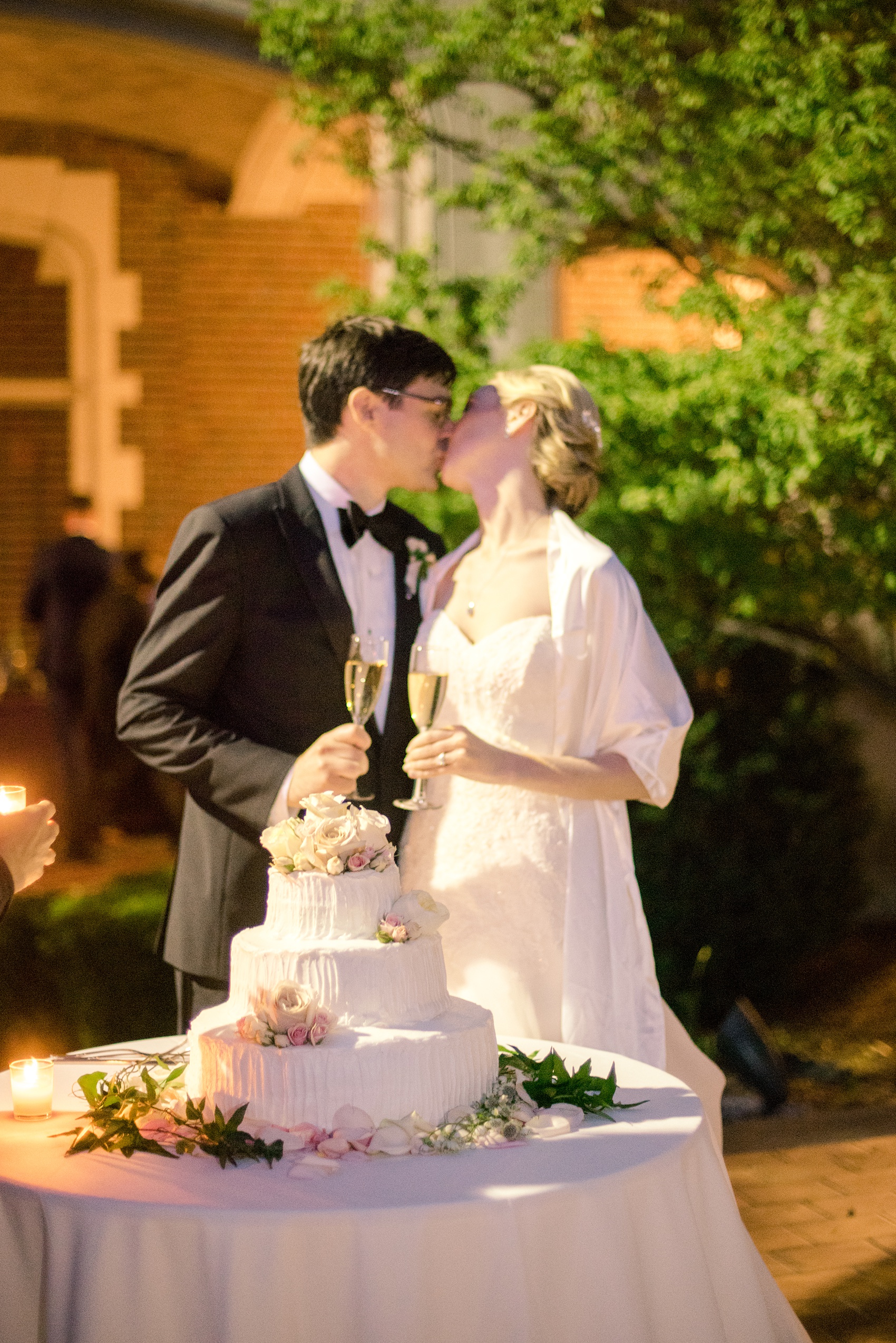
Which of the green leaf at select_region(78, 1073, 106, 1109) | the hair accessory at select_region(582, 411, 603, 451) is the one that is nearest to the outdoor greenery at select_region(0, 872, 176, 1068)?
the hair accessory at select_region(582, 411, 603, 451)

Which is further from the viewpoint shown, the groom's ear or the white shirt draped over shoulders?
the groom's ear

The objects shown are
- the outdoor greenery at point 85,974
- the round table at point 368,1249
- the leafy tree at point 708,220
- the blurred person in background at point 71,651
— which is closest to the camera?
the round table at point 368,1249

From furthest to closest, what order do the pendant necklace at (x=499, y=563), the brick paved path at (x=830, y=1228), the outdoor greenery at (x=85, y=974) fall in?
the outdoor greenery at (x=85, y=974) < the brick paved path at (x=830, y=1228) < the pendant necklace at (x=499, y=563)

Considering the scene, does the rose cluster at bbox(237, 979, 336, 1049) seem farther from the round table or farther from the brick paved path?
the brick paved path

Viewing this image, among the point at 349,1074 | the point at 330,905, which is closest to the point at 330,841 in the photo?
the point at 330,905

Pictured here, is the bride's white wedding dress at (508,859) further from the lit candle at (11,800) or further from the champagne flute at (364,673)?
the lit candle at (11,800)

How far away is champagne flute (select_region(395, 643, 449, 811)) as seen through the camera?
101 inches

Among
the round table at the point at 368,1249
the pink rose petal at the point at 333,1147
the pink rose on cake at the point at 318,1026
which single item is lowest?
the round table at the point at 368,1249

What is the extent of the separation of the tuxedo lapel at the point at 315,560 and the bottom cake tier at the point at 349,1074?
1117 mm

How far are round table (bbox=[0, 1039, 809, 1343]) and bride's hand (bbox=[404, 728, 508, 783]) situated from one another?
805 millimetres

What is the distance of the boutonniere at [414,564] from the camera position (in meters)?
3.34

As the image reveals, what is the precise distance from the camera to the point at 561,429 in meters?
3.25

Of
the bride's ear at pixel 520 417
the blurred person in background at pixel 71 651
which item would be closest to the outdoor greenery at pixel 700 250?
the bride's ear at pixel 520 417

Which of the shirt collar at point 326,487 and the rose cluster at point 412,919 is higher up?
the shirt collar at point 326,487
